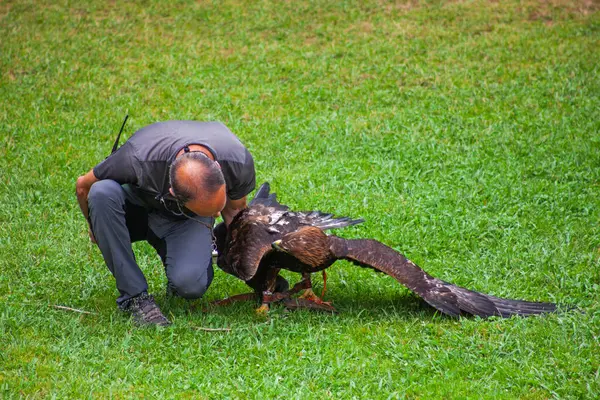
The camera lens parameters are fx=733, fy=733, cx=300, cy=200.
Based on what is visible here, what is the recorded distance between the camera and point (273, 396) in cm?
420

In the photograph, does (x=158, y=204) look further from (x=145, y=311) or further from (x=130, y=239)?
(x=145, y=311)

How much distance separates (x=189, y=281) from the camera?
496 cm

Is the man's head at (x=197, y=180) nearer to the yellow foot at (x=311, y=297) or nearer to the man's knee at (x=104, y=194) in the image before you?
the man's knee at (x=104, y=194)

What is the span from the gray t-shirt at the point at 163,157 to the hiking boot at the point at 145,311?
0.71 metres

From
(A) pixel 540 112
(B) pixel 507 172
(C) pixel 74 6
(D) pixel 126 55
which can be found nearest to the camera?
(B) pixel 507 172

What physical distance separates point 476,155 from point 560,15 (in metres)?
5.18

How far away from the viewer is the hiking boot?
493cm

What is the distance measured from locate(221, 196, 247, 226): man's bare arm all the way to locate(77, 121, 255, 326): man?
7.4 inches

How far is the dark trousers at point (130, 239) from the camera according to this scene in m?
4.92

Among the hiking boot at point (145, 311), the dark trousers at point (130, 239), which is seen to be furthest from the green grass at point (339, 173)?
the dark trousers at point (130, 239)

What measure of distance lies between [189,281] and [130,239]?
578 mm

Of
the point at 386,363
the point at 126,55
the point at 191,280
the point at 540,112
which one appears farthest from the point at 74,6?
the point at 386,363

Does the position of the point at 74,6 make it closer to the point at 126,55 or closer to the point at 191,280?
the point at 126,55

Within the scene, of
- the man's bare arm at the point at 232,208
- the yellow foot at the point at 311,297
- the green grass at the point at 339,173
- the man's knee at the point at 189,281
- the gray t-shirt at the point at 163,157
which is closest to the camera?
the green grass at the point at 339,173
